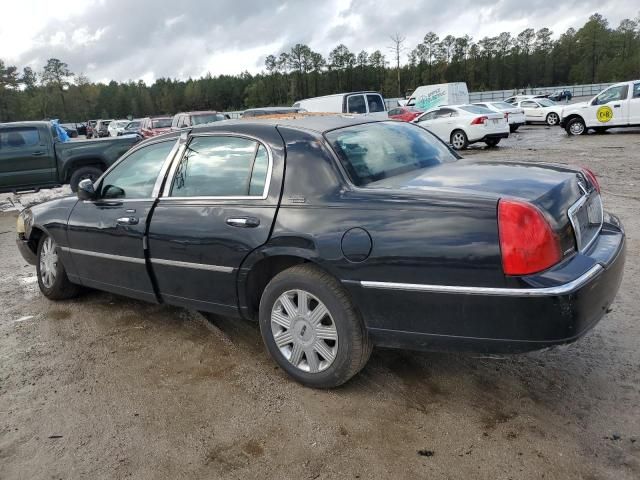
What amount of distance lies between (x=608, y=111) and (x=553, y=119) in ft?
29.2

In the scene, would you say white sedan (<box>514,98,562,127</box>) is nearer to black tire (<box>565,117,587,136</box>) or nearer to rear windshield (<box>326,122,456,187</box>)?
black tire (<box>565,117,587,136</box>)

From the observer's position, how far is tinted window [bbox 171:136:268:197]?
346 centimetres

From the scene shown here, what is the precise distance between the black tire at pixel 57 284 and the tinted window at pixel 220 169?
5.86 feet

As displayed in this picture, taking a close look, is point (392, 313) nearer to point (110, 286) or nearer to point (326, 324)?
point (326, 324)

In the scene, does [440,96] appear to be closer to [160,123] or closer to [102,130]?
[160,123]

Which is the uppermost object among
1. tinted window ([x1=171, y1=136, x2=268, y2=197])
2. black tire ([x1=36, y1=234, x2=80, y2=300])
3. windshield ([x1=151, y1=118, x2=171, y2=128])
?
windshield ([x1=151, y1=118, x2=171, y2=128])

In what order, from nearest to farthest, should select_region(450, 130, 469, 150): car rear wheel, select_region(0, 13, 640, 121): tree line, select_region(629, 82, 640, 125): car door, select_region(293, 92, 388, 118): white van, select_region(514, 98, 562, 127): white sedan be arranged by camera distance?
select_region(629, 82, 640, 125): car door, select_region(450, 130, 469, 150): car rear wheel, select_region(293, 92, 388, 118): white van, select_region(514, 98, 562, 127): white sedan, select_region(0, 13, 640, 121): tree line

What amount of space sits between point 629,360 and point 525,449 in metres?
1.25

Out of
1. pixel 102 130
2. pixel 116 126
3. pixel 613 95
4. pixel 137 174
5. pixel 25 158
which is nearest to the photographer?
pixel 137 174

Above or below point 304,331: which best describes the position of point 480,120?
above

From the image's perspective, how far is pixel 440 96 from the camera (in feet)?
109

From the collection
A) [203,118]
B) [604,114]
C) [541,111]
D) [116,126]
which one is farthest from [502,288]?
[116,126]

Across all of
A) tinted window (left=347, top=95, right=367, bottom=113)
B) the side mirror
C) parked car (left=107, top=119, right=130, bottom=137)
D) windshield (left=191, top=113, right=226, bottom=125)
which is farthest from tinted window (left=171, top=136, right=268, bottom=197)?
parked car (left=107, top=119, right=130, bottom=137)

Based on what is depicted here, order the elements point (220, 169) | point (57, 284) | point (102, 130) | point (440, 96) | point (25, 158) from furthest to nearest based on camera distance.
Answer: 1. point (102, 130)
2. point (440, 96)
3. point (25, 158)
4. point (57, 284)
5. point (220, 169)
